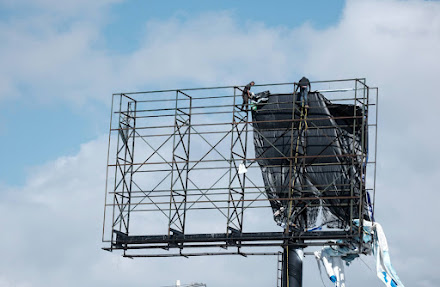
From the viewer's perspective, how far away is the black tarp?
161 feet

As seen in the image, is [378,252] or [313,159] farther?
[313,159]

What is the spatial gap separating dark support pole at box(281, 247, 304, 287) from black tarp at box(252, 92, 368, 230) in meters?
0.84

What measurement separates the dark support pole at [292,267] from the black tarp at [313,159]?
2.77ft

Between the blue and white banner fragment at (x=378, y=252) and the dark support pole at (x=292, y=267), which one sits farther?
the dark support pole at (x=292, y=267)

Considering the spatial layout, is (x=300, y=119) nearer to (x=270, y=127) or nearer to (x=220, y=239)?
(x=270, y=127)

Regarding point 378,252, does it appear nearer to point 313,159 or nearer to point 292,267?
point 292,267

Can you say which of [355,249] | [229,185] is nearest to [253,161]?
[229,185]

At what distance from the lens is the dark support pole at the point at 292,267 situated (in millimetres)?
48938

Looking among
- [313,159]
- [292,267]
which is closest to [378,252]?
[292,267]

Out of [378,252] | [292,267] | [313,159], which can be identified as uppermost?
[313,159]

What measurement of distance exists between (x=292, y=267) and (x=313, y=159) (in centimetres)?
363

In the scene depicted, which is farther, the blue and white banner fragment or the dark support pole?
the dark support pole

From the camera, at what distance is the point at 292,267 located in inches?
1928

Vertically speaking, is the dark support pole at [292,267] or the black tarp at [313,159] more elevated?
the black tarp at [313,159]
